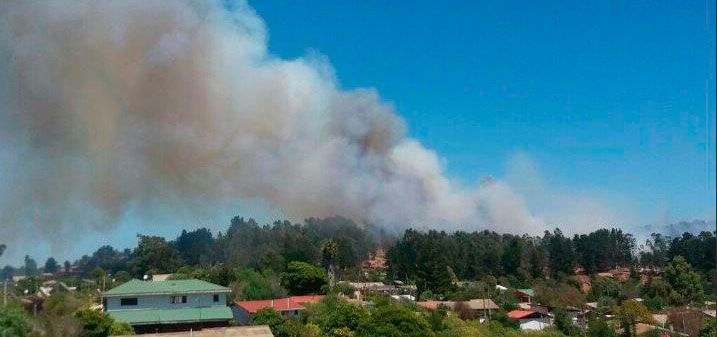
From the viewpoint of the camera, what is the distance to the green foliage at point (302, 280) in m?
33.0

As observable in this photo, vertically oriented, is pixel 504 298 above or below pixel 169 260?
below

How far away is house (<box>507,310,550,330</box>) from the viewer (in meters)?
29.1

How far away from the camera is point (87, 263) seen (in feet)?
230

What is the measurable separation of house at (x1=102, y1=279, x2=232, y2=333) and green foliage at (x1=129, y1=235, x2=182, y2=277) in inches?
1145

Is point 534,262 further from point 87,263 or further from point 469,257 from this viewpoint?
point 87,263

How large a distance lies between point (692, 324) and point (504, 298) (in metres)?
12.2

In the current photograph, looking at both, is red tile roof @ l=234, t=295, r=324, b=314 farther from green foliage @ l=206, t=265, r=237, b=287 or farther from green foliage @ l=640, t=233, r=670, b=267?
green foliage @ l=640, t=233, r=670, b=267

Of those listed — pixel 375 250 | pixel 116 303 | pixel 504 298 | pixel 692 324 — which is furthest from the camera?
pixel 375 250

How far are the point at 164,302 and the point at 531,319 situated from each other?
16.8 metres

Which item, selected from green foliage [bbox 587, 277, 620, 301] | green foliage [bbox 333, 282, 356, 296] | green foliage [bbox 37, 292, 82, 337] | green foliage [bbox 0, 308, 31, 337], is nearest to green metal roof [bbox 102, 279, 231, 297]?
green foliage [bbox 37, 292, 82, 337]

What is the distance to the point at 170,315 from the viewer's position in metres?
24.5

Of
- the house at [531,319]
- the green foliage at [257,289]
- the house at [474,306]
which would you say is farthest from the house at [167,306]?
the house at [531,319]

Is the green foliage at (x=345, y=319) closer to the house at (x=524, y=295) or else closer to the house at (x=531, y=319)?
the house at (x=531, y=319)

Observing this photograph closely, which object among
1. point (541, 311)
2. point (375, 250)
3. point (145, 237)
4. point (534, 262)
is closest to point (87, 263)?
point (145, 237)
